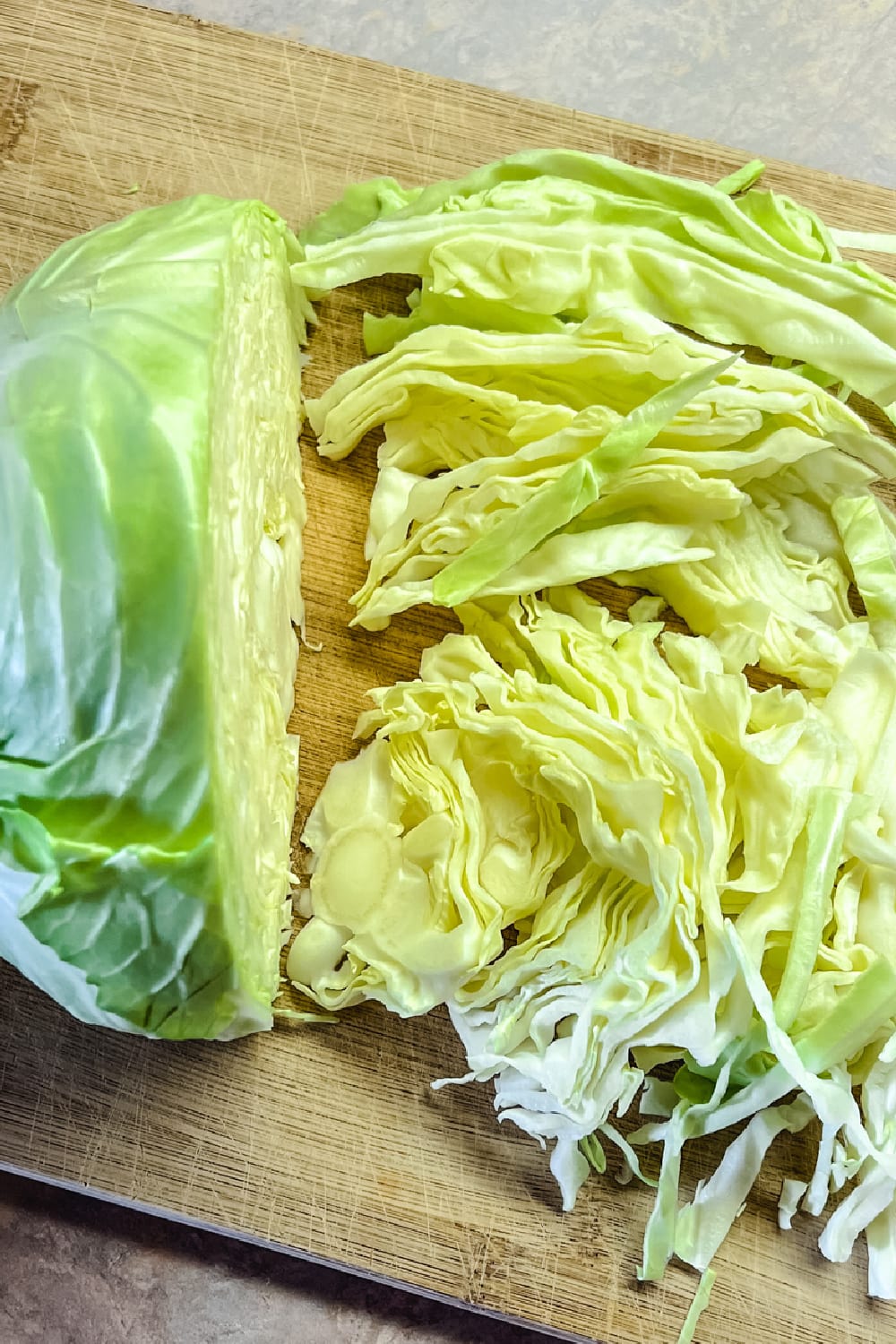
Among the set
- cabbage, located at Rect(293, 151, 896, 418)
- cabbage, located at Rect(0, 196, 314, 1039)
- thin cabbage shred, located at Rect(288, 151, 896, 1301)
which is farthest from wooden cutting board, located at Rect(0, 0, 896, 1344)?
cabbage, located at Rect(293, 151, 896, 418)

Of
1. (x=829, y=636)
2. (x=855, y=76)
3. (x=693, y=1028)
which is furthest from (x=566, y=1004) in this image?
(x=855, y=76)

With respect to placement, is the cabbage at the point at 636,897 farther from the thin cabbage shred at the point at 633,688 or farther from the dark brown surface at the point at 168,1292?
the dark brown surface at the point at 168,1292

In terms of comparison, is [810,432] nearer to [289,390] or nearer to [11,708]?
[289,390]

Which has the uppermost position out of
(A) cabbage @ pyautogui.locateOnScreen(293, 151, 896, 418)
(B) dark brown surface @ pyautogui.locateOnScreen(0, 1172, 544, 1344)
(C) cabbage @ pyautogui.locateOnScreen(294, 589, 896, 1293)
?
(A) cabbage @ pyautogui.locateOnScreen(293, 151, 896, 418)

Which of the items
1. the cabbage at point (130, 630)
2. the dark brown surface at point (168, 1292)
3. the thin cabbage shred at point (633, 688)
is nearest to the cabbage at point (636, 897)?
the thin cabbage shred at point (633, 688)

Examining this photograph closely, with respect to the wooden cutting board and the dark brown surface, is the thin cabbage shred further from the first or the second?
the dark brown surface

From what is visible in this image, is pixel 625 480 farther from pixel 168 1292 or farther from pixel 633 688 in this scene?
pixel 168 1292
